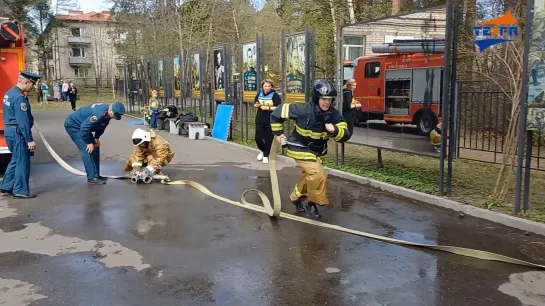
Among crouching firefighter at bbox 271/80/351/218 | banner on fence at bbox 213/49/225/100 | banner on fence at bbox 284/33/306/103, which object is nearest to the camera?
crouching firefighter at bbox 271/80/351/218

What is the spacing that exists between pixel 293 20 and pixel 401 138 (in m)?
19.6

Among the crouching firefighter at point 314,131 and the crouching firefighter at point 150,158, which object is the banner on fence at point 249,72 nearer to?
the crouching firefighter at point 150,158

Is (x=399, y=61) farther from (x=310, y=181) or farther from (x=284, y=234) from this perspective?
(x=284, y=234)

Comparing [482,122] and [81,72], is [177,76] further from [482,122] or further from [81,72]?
[81,72]

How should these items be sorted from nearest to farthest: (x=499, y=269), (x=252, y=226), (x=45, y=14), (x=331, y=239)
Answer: (x=499, y=269) → (x=331, y=239) → (x=252, y=226) → (x=45, y=14)

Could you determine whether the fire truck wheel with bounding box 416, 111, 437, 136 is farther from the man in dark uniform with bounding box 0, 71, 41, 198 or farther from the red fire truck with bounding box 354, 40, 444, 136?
the man in dark uniform with bounding box 0, 71, 41, 198

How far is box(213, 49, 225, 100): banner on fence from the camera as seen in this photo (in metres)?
15.6

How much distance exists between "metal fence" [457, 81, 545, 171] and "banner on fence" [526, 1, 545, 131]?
2.93 metres

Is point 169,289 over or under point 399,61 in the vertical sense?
under

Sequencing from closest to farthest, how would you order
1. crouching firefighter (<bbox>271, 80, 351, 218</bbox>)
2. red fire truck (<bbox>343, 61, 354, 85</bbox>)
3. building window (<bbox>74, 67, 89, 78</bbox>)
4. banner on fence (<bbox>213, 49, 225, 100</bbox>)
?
crouching firefighter (<bbox>271, 80, 351, 218</bbox>)
red fire truck (<bbox>343, 61, 354, 85</bbox>)
banner on fence (<bbox>213, 49, 225, 100</bbox>)
building window (<bbox>74, 67, 89, 78</bbox>)

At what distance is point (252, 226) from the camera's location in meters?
6.16

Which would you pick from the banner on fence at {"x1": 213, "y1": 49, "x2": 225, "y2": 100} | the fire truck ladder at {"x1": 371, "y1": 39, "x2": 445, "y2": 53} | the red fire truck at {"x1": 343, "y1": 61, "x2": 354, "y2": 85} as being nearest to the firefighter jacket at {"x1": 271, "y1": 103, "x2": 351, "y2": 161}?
the fire truck ladder at {"x1": 371, "y1": 39, "x2": 445, "y2": 53}

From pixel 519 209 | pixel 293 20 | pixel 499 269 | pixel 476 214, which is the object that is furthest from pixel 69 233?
pixel 293 20

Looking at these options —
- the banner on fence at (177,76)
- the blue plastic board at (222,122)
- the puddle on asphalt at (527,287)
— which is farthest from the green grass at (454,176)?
the banner on fence at (177,76)
